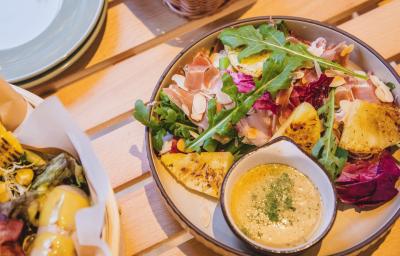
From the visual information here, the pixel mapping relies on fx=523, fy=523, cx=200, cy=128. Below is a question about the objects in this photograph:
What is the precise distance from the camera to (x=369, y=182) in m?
0.87

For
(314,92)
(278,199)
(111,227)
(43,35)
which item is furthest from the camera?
(43,35)

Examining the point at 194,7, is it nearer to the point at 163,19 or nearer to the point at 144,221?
the point at 163,19

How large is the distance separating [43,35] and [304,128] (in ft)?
1.83

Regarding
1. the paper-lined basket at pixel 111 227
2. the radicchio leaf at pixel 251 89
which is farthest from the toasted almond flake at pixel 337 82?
the paper-lined basket at pixel 111 227

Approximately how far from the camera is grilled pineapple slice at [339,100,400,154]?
Answer: 0.90 m

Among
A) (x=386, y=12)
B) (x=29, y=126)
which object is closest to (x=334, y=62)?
(x=386, y=12)

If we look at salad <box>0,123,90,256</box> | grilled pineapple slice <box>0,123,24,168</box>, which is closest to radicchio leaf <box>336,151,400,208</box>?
salad <box>0,123,90,256</box>

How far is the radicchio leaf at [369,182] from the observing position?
873 mm

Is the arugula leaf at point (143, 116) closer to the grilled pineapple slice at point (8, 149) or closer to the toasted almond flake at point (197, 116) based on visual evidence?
the toasted almond flake at point (197, 116)

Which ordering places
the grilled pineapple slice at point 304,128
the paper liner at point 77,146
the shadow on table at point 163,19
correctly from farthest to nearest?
the shadow on table at point 163,19, the grilled pineapple slice at point 304,128, the paper liner at point 77,146

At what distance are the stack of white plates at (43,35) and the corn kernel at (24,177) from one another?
271mm

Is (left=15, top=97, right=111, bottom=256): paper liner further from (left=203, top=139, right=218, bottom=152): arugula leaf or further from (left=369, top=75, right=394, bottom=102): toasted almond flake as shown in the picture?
(left=369, top=75, right=394, bottom=102): toasted almond flake

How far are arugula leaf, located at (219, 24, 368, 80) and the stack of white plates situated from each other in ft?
0.93

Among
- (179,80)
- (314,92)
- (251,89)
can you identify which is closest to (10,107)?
(179,80)
